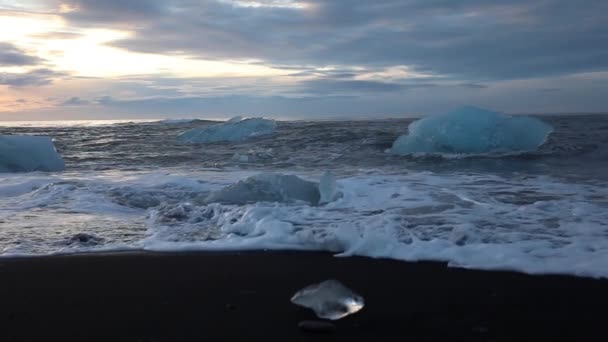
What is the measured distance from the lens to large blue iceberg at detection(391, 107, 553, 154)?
11.7 meters

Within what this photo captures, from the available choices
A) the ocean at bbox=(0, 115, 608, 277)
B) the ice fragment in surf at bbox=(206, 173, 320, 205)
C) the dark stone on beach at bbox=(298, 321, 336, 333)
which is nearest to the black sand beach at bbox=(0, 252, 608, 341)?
the dark stone on beach at bbox=(298, 321, 336, 333)

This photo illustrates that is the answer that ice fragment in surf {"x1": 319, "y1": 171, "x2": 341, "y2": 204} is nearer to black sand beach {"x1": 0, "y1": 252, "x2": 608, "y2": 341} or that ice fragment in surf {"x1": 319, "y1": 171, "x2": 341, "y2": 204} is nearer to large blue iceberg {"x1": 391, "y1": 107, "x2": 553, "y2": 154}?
black sand beach {"x1": 0, "y1": 252, "x2": 608, "y2": 341}

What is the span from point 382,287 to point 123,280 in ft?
5.16

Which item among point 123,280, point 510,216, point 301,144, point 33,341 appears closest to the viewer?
point 33,341

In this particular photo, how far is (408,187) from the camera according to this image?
6820mm

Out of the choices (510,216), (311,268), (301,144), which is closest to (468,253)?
(311,268)

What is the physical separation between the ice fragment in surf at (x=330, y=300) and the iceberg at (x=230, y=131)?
45.6ft

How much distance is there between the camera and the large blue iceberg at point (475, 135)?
11742 mm

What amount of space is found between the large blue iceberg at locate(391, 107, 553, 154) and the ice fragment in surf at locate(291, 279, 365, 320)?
A: 30.4 feet

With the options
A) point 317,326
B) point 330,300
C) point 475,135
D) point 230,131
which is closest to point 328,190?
point 330,300

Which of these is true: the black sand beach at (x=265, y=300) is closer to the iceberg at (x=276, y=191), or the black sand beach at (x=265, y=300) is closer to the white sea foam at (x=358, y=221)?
the white sea foam at (x=358, y=221)

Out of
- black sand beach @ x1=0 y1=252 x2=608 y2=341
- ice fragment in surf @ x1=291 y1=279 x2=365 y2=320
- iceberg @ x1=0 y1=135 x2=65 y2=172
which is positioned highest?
iceberg @ x1=0 y1=135 x2=65 y2=172

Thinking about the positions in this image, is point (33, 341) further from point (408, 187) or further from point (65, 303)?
point (408, 187)

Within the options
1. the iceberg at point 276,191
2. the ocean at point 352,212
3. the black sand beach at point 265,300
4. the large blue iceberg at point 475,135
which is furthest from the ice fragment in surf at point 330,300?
the large blue iceberg at point 475,135
